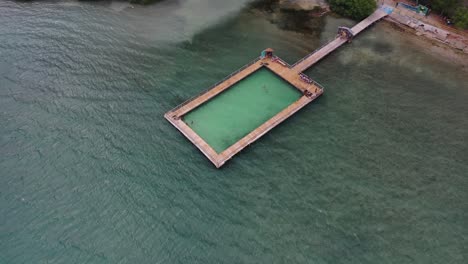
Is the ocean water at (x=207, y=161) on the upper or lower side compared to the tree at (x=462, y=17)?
lower

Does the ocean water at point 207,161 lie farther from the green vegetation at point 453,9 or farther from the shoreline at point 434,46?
the green vegetation at point 453,9

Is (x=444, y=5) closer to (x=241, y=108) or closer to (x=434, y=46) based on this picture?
(x=434, y=46)

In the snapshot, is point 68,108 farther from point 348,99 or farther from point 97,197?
point 348,99

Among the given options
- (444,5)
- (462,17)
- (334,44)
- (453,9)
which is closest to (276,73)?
(334,44)

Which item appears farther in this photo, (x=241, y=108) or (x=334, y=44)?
(x=334, y=44)

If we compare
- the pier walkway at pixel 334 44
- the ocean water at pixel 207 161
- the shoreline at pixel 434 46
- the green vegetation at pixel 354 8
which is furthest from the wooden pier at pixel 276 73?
the shoreline at pixel 434 46

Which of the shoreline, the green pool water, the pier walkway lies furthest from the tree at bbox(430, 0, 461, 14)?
the green pool water
